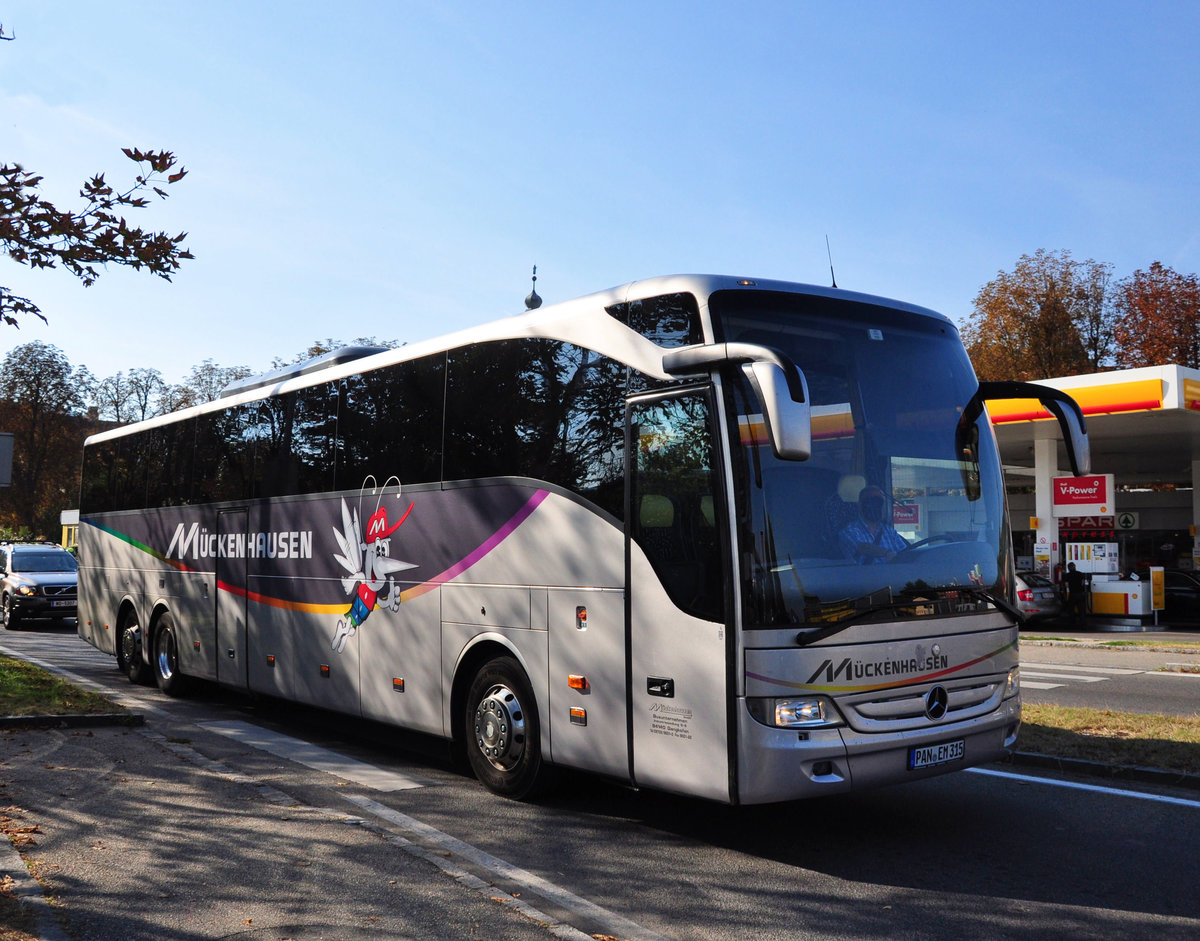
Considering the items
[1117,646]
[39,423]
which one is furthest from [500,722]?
[39,423]

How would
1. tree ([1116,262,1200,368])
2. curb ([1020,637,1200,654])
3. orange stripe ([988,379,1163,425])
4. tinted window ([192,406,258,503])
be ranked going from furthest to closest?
tree ([1116,262,1200,368]) < orange stripe ([988,379,1163,425]) < curb ([1020,637,1200,654]) < tinted window ([192,406,258,503])

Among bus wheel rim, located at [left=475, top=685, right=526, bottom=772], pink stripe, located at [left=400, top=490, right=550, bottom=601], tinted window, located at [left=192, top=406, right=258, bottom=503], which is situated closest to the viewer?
pink stripe, located at [left=400, top=490, right=550, bottom=601]

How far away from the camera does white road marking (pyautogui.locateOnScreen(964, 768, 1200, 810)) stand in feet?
25.1

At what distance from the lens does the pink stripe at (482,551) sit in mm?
7469

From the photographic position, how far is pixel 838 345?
6664mm

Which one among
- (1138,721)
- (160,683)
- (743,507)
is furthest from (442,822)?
(160,683)

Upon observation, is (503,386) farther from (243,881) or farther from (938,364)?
(243,881)

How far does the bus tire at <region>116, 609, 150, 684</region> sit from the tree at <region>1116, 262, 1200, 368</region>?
46.5m

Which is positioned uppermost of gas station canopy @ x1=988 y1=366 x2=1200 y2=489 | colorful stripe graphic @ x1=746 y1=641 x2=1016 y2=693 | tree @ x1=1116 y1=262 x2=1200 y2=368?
tree @ x1=1116 y1=262 x2=1200 y2=368

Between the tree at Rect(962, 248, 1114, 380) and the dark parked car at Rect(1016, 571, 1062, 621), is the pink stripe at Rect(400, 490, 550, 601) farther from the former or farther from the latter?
the tree at Rect(962, 248, 1114, 380)

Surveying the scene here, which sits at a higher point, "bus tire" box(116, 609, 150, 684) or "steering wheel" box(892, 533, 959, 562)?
"steering wheel" box(892, 533, 959, 562)

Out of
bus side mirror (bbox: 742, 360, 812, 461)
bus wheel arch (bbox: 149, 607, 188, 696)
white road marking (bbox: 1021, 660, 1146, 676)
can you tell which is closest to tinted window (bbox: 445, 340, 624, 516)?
bus side mirror (bbox: 742, 360, 812, 461)

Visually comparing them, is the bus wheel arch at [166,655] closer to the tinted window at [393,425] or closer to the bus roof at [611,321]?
the tinted window at [393,425]

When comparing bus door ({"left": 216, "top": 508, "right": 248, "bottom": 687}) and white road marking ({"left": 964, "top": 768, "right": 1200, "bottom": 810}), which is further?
bus door ({"left": 216, "top": 508, "right": 248, "bottom": 687})
